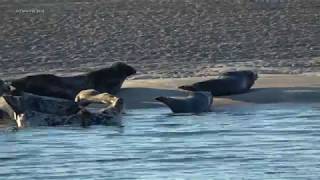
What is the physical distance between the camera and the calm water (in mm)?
9500

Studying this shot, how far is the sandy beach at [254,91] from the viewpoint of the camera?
1375 centimetres

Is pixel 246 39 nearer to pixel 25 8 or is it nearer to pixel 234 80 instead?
pixel 234 80

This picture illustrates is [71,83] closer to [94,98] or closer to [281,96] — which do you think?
[94,98]

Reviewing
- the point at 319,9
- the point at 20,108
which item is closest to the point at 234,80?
the point at 20,108

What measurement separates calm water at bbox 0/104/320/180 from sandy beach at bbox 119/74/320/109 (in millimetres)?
621

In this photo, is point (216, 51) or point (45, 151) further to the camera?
point (216, 51)

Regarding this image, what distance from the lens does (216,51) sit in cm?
1817

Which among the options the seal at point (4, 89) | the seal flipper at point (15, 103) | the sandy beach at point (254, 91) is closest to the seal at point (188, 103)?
the sandy beach at point (254, 91)

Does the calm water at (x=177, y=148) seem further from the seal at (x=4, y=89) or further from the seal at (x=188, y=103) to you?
the seal at (x=4, y=89)

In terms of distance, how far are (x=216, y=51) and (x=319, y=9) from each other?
5.39 metres

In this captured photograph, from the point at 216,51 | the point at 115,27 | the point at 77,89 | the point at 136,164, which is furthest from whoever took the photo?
the point at 115,27

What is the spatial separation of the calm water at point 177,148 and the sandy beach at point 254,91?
2.04ft

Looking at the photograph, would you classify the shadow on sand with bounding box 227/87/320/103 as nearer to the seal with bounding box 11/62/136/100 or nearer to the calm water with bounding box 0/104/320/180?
the calm water with bounding box 0/104/320/180

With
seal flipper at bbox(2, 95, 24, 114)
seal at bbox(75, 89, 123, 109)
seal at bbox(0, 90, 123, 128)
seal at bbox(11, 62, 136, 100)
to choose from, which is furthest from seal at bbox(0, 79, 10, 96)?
seal at bbox(75, 89, 123, 109)
